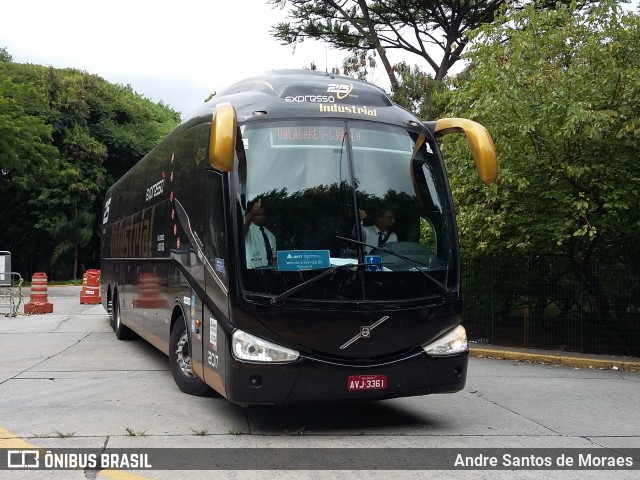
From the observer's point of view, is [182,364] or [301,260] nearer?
[301,260]

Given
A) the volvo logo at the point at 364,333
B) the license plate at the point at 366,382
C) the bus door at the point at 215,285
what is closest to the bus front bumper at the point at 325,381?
the license plate at the point at 366,382

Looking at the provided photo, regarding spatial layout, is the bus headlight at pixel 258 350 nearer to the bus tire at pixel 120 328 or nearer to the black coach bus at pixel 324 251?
the black coach bus at pixel 324 251

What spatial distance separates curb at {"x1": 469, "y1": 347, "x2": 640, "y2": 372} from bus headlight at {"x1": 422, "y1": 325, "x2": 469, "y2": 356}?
5.99 meters

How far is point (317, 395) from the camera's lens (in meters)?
6.48

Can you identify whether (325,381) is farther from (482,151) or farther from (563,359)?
(563,359)

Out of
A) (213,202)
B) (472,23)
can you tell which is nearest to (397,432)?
(213,202)

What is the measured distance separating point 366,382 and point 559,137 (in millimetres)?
7270

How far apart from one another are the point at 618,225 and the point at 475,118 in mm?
3097

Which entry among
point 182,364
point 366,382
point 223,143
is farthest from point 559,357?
point 223,143

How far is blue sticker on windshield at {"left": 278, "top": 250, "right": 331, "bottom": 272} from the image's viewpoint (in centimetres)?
646

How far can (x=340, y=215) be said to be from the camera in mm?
6691

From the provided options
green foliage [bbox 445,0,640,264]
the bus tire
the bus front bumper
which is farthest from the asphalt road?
the bus tire

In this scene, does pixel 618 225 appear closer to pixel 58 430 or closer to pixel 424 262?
pixel 424 262

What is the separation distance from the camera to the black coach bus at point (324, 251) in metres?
6.42
